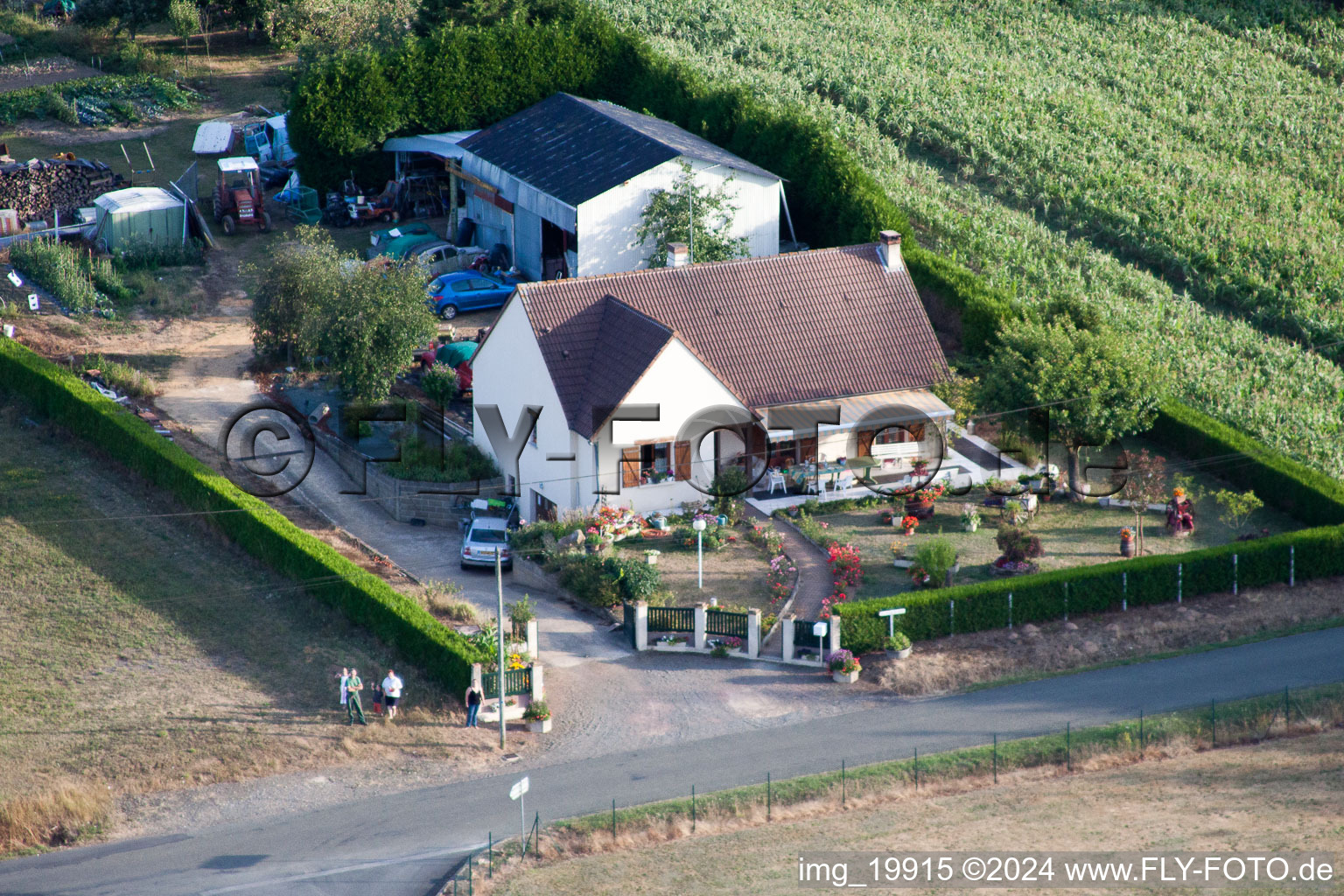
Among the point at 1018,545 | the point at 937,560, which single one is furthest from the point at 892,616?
the point at 1018,545

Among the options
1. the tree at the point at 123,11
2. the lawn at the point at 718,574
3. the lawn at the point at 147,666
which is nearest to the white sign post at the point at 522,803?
the lawn at the point at 147,666

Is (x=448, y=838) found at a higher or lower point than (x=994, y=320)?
lower

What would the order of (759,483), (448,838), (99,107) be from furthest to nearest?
1. (99,107)
2. (759,483)
3. (448,838)

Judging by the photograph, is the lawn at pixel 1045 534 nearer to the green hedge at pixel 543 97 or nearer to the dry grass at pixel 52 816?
the green hedge at pixel 543 97

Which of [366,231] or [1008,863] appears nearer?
[1008,863]

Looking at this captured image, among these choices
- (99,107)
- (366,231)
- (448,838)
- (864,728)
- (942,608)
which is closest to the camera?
(448,838)

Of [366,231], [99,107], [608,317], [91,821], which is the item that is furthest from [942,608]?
[99,107]

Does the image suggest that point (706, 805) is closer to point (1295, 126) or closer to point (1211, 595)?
point (1211, 595)
